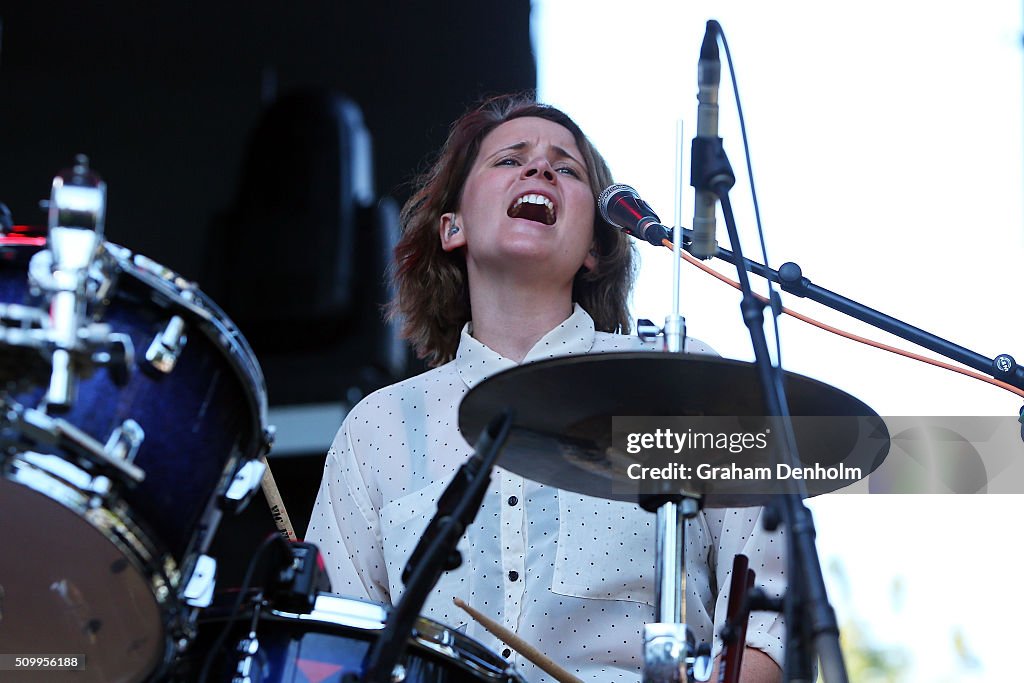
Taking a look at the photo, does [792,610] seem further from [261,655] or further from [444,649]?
[261,655]

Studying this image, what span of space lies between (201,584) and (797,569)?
2.19 ft

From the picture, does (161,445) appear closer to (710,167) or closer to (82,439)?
(82,439)

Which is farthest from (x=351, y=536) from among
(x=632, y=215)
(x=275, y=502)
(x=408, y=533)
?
(x=632, y=215)

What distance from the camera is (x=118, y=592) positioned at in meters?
1.44

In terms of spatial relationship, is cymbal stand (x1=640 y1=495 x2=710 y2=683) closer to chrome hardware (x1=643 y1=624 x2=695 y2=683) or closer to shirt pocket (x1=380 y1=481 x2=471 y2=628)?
chrome hardware (x1=643 y1=624 x2=695 y2=683)

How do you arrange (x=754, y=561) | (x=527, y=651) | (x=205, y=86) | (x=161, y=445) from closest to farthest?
(x=161, y=445) → (x=527, y=651) → (x=754, y=561) → (x=205, y=86)

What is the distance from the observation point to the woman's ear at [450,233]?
273 cm

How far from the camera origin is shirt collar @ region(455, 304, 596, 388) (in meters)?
2.42

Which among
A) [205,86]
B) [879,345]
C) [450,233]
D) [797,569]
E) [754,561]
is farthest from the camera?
[205,86]

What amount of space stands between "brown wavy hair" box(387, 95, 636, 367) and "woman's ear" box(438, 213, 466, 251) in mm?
27

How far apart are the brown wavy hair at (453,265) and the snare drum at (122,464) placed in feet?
4.26

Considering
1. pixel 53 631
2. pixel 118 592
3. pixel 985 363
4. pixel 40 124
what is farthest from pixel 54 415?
pixel 40 124

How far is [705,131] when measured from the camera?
59.7 inches

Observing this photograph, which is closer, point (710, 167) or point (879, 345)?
point (710, 167)
